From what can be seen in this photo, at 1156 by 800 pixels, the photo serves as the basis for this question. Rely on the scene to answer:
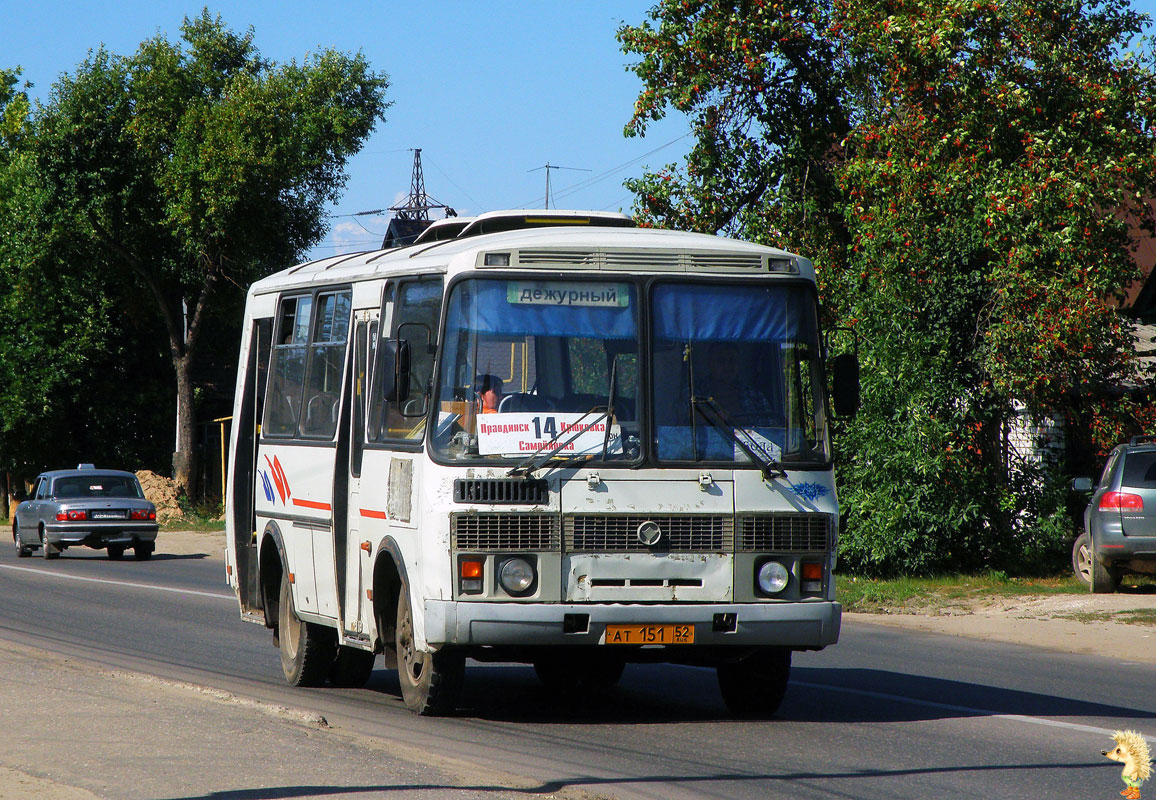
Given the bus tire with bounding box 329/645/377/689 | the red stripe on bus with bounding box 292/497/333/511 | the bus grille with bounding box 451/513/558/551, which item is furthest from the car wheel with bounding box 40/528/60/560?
the bus grille with bounding box 451/513/558/551

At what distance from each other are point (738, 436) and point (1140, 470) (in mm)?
10479

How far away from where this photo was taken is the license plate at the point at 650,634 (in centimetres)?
923

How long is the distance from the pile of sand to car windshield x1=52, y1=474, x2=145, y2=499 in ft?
34.2

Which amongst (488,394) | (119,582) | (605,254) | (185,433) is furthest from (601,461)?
(185,433)

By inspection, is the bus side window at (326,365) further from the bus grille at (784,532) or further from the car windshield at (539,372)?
the bus grille at (784,532)

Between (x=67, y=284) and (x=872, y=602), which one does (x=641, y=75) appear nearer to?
(x=872, y=602)

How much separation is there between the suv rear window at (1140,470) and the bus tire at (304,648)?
34.0 ft

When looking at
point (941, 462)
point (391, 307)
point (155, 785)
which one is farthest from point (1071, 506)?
point (155, 785)

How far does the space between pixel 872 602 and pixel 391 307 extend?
1024 cm

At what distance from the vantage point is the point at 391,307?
10.5m

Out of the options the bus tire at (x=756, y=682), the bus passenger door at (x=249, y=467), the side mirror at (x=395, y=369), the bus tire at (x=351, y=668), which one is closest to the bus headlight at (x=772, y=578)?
the bus tire at (x=756, y=682)

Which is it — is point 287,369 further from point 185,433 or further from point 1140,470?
point 185,433

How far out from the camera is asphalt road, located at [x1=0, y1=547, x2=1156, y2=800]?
795cm

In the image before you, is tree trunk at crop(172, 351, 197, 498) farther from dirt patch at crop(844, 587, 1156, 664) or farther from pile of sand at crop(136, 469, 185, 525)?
dirt patch at crop(844, 587, 1156, 664)
